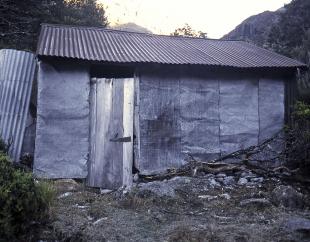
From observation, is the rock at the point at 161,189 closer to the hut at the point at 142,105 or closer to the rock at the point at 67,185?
the hut at the point at 142,105

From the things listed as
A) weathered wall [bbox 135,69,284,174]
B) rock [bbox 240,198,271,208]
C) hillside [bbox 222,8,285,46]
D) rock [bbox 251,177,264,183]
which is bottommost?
rock [bbox 240,198,271,208]

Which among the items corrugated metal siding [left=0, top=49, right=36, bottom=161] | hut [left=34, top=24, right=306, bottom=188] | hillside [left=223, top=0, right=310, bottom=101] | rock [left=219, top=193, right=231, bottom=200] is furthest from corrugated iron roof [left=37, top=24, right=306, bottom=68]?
hillside [left=223, top=0, right=310, bottom=101]

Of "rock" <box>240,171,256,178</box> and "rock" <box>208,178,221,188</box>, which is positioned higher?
"rock" <box>240,171,256,178</box>

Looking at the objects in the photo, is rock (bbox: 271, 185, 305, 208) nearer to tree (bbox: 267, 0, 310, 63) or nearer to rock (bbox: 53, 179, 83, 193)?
rock (bbox: 53, 179, 83, 193)

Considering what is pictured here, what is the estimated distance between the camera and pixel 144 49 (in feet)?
34.9

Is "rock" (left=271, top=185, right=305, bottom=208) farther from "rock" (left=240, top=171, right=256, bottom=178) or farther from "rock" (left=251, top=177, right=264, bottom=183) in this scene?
"rock" (left=240, top=171, right=256, bottom=178)

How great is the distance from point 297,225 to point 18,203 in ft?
11.9

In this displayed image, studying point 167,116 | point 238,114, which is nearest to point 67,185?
point 167,116

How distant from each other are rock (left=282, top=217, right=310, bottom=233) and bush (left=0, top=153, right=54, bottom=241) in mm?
3237

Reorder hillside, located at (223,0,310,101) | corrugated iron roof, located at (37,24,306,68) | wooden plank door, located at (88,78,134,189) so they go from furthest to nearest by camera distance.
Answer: hillside, located at (223,0,310,101)
corrugated iron roof, located at (37,24,306,68)
wooden plank door, located at (88,78,134,189)

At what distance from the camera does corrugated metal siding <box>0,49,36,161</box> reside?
985 centimetres

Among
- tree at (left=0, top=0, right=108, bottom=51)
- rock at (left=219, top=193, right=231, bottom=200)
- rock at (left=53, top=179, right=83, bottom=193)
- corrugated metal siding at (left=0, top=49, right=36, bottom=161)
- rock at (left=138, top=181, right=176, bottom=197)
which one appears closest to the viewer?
rock at (left=138, top=181, right=176, bottom=197)

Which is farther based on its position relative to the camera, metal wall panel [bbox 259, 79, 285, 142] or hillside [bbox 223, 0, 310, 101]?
hillside [bbox 223, 0, 310, 101]

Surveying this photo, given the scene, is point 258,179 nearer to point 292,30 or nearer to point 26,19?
point 26,19
